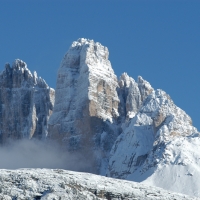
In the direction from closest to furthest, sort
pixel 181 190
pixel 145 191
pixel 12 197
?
pixel 12 197 < pixel 145 191 < pixel 181 190

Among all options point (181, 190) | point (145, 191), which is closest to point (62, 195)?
point (145, 191)

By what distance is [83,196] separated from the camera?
327 ft

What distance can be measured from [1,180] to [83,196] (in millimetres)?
7476

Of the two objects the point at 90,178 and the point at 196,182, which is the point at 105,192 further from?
the point at 196,182

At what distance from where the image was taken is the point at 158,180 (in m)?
199

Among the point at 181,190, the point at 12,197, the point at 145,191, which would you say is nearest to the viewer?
the point at 12,197

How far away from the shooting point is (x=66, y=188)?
10031 cm

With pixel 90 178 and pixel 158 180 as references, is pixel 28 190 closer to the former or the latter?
pixel 90 178

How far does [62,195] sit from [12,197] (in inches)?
170

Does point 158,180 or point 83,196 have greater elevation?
point 158,180

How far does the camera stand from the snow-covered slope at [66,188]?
9894cm

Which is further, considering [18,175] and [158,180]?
[158,180]

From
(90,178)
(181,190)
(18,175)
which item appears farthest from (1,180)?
(181,190)

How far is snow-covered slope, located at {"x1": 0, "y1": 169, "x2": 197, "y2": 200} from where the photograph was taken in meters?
98.9
